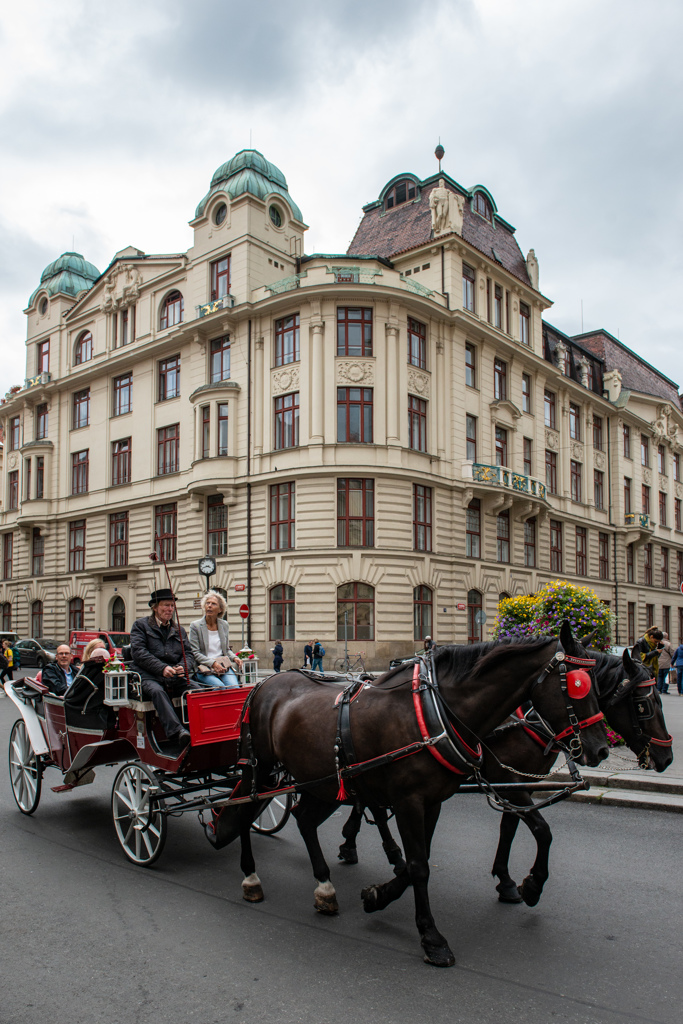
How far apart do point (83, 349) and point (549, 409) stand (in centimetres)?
2583

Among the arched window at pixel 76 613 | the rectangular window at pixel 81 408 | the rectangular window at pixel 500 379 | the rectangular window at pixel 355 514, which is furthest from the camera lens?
the rectangular window at pixel 81 408

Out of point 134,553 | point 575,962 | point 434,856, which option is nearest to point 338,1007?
point 575,962

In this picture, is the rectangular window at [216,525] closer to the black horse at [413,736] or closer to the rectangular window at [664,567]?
the black horse at [413,736]

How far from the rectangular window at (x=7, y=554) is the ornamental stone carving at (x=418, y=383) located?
27601mm

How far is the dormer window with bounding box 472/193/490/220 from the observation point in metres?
39.8

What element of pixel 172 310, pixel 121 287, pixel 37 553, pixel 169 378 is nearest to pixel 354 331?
pixel 169 378

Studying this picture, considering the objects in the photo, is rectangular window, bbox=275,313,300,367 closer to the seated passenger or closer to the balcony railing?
the balcony railing

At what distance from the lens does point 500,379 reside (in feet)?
125

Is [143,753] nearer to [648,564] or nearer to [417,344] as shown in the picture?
[417,344]

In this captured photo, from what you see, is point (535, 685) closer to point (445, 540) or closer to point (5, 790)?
point (5, 790)

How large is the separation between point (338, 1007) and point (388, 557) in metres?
26.6

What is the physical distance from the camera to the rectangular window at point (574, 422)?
44156 millimetres

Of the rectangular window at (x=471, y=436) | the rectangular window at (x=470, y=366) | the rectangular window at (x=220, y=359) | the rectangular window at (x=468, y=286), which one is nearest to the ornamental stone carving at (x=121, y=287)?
the rectangular window at (x=220, y=359)

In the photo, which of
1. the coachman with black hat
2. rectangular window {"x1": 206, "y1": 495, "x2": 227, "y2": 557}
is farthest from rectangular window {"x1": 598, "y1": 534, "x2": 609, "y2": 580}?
the coachman with black hat
